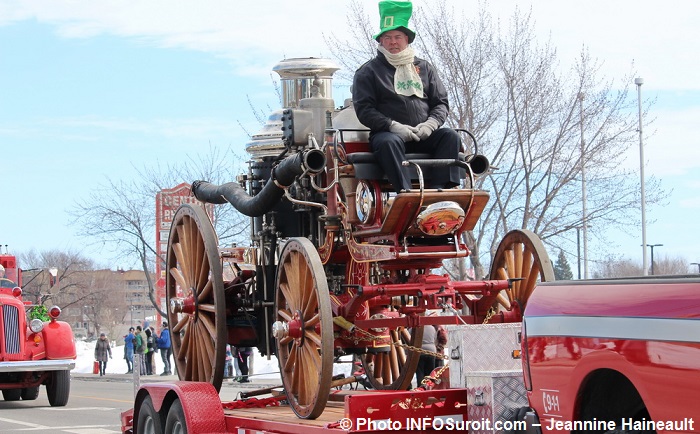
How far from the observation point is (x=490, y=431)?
687 centimetres

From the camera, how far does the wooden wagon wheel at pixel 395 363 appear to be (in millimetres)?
11133

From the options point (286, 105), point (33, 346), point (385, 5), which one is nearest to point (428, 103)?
point (385, 5)

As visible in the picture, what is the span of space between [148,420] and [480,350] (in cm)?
397

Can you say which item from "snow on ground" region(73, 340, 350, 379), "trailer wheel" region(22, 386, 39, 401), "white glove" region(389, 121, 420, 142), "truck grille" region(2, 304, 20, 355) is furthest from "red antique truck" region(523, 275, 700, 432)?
"snow on ground" region(73, 340, 350, 379)

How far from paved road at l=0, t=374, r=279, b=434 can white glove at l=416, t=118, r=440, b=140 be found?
702 cm

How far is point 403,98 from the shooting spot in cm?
925

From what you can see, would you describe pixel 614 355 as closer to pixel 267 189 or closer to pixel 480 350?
pixel 480 350

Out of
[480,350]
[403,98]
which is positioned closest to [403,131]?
[403,98]

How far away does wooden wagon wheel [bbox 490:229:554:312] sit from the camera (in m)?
9.19

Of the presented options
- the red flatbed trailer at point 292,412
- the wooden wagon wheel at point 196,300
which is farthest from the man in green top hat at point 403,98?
the wooden wagon wheel at point 196,300

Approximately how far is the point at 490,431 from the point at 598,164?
64.9ft

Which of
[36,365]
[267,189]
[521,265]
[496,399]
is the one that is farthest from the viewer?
[36,365]

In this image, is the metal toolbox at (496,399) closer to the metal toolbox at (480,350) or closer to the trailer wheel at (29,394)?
the metal toolbox at (480,350)

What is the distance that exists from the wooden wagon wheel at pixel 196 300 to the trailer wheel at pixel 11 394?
39.7 ft
